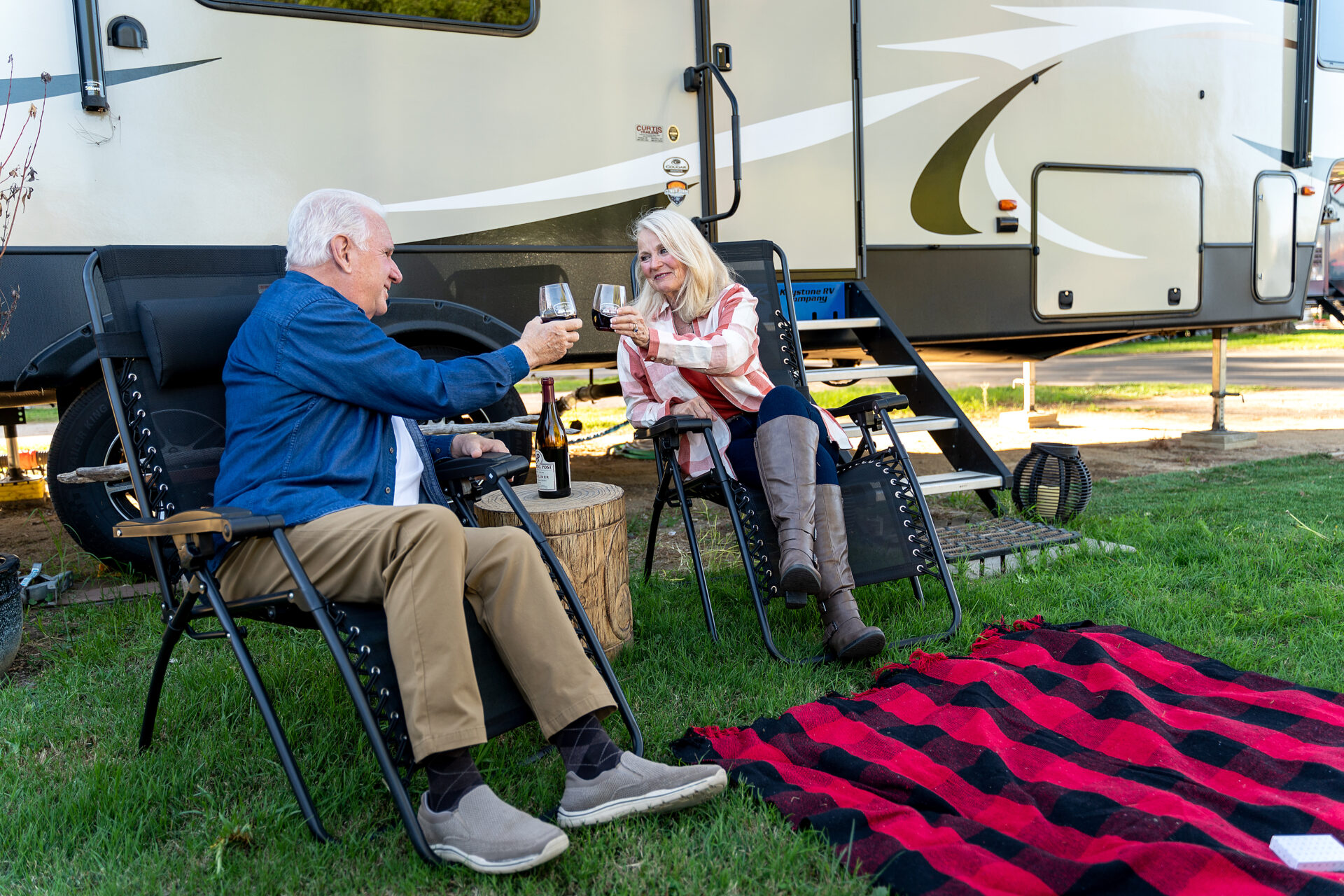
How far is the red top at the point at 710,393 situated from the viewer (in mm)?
2996

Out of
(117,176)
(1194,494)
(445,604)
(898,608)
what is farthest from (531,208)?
(1194,494)

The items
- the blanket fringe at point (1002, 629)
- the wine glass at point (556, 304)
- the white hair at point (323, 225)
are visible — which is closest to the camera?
the white hair at point (323, 225)

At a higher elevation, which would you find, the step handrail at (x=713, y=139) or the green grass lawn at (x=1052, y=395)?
the step handrail at (x=713, y=139)

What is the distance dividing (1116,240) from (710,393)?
9.90 feet

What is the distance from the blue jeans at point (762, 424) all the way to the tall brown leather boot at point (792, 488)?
0.04 m

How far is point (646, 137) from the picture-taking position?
389 centimetres

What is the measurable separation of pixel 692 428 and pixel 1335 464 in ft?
13.6

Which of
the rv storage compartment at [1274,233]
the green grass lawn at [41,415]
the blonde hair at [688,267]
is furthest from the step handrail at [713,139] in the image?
the green grass lawn at [41,415]

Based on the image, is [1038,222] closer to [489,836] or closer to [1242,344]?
[489,836]

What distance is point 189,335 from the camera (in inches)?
83.4

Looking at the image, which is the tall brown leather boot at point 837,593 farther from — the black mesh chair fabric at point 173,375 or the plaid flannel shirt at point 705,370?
the black mesh chair fabric at point 173,375

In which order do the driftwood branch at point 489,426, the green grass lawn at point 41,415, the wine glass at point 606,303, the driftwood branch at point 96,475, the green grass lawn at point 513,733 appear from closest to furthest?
the green grass lawn at point 513,733 < the wine glass at point 606,303 < the driftwood branch at point 96,475 < the driftwood branch at point 489,426 < the green grass lawn at point 41,415

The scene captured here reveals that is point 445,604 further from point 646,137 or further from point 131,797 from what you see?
point 646,137

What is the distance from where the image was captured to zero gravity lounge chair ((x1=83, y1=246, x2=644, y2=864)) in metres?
1.70
